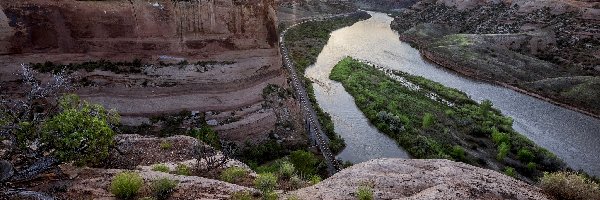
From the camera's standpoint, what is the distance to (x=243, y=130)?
27.8 metres


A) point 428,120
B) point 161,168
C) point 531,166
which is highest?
point 161,168

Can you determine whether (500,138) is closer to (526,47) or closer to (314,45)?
(526,47)

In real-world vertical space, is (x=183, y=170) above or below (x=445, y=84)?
above

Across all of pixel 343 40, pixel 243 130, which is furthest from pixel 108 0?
pixel 343 40

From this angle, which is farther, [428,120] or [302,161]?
[428,120]

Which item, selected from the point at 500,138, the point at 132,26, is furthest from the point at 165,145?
the point at 500,138

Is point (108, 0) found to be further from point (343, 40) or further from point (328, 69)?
point (343, 40)

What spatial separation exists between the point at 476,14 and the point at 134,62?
221 feet

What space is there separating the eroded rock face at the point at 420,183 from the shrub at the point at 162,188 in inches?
134

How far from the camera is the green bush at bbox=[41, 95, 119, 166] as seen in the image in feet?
37.9

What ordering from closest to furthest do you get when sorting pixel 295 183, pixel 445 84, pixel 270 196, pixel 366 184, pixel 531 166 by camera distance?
pixel 270 196 < pixel 366 184 < pixel 295 183 < pixel 531 166 < pixel 445 84

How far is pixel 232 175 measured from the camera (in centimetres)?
1443

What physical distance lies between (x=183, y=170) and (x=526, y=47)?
59.7 metres

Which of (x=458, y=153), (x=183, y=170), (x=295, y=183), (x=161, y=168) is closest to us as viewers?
(x=295, y=183)
